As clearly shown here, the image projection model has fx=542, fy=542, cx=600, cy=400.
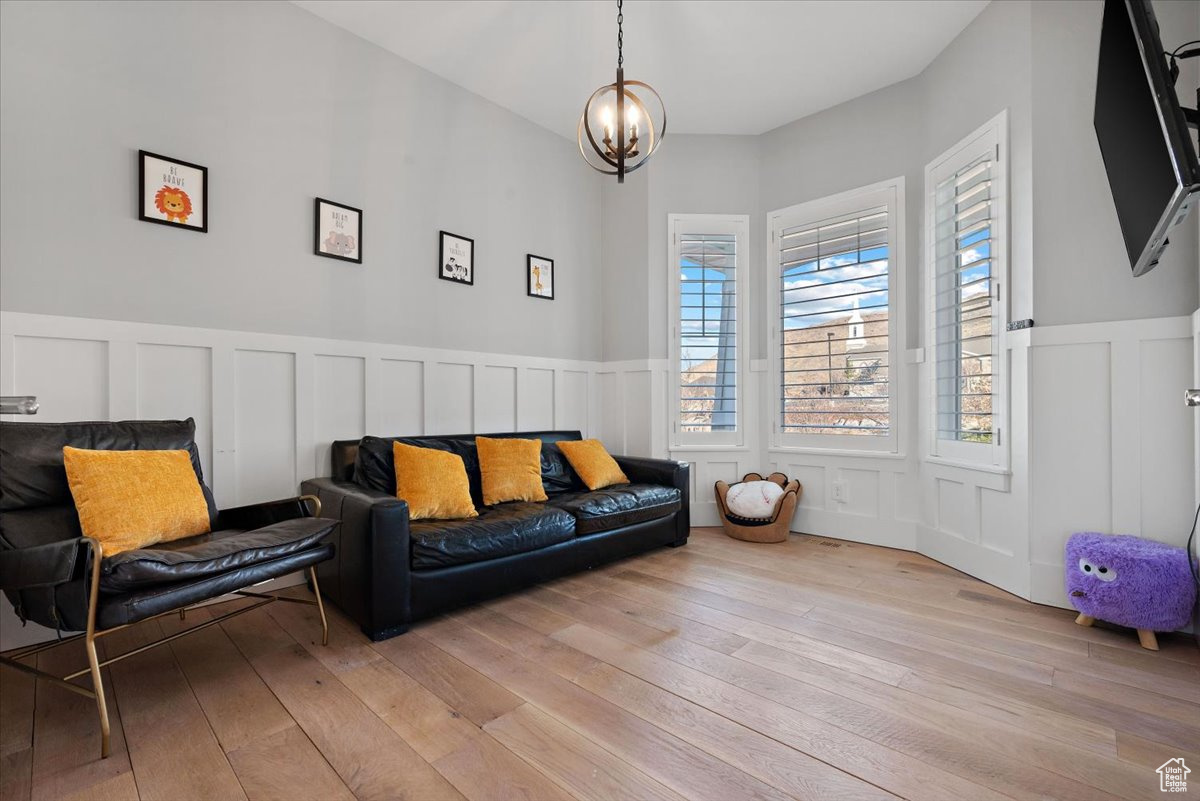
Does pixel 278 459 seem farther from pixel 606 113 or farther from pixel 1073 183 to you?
pixel 1073 183

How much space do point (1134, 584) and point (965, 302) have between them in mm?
1632

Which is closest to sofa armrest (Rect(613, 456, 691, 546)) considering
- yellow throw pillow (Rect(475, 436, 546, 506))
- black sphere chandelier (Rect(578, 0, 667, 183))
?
yellow throw pillow (Rect(475, 436, 546, 506))

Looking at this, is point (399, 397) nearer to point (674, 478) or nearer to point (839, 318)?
point (674, 478)

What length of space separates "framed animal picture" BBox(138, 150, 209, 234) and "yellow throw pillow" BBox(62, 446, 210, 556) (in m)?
1.12

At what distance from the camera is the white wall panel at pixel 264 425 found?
108 inches

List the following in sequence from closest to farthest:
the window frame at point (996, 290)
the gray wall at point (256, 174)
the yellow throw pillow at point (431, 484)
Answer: the gray wall at point (256, 174) < the yellow throw pillow at point (431, 484) < the window frame at point (996, 290)

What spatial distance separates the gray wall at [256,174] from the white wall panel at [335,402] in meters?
0.18

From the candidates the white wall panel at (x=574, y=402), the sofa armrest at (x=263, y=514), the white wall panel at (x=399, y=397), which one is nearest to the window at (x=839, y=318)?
the white wall panel at (x=574, y=402)

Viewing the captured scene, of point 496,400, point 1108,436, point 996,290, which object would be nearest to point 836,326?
point 996,290

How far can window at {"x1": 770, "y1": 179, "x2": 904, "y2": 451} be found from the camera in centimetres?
375

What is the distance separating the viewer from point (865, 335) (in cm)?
383

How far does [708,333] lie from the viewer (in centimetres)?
437

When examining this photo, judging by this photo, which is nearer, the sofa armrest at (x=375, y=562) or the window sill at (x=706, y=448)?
the sofa armrest at (x=375, y=562)

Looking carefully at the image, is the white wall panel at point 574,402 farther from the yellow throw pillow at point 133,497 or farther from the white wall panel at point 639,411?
the yellow throw pillow at point 133,497
